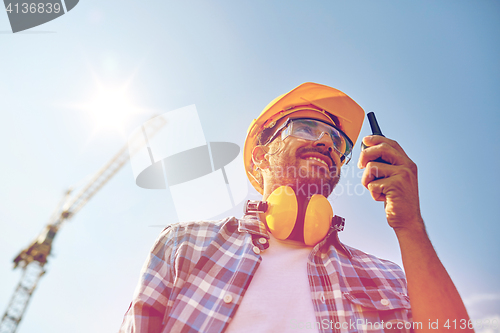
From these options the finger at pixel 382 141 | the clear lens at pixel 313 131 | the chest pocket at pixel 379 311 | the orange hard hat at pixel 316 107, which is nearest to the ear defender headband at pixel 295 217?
the chest pocket at pixel 379 311

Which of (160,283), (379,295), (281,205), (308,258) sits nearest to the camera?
(160,283)

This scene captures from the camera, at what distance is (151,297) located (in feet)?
7.39

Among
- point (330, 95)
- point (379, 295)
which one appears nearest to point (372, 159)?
point (379, 295)

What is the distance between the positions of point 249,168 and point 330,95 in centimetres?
204

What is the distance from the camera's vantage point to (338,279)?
2.65 m

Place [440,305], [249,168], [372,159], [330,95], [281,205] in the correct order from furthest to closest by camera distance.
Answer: [249,168], [330,95], [281,205], [372,159], [440,305]

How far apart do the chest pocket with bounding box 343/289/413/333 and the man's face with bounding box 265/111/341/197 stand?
4.79ft

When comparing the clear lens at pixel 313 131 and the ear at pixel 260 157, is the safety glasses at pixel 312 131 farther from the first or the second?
the ear at pixel 260 157

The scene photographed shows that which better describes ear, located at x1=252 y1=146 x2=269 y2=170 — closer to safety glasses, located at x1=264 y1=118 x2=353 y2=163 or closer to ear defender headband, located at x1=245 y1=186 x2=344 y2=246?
safety glasses, located at x1=264 y1=118 x2=353 y2=163

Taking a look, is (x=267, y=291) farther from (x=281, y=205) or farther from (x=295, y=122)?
(x=295, y=122)

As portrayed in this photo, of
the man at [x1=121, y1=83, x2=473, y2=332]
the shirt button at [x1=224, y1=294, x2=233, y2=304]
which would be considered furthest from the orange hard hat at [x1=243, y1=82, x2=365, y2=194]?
the shirt button at [x1=224, y1=294, x2=233, y2=304]

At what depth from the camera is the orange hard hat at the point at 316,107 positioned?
4.72m

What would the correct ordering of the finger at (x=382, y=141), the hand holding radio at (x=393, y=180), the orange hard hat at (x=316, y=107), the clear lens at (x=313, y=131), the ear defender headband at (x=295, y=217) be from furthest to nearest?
the orange hard hat at (x=316, y=107), the clear lens at (x=313, y=131), the ear defender headband at (x=295, y=217), the finger at (x=382, y=141), the hand holding radio at (x=393, y=180)

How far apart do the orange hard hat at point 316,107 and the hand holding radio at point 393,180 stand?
8.61ft
